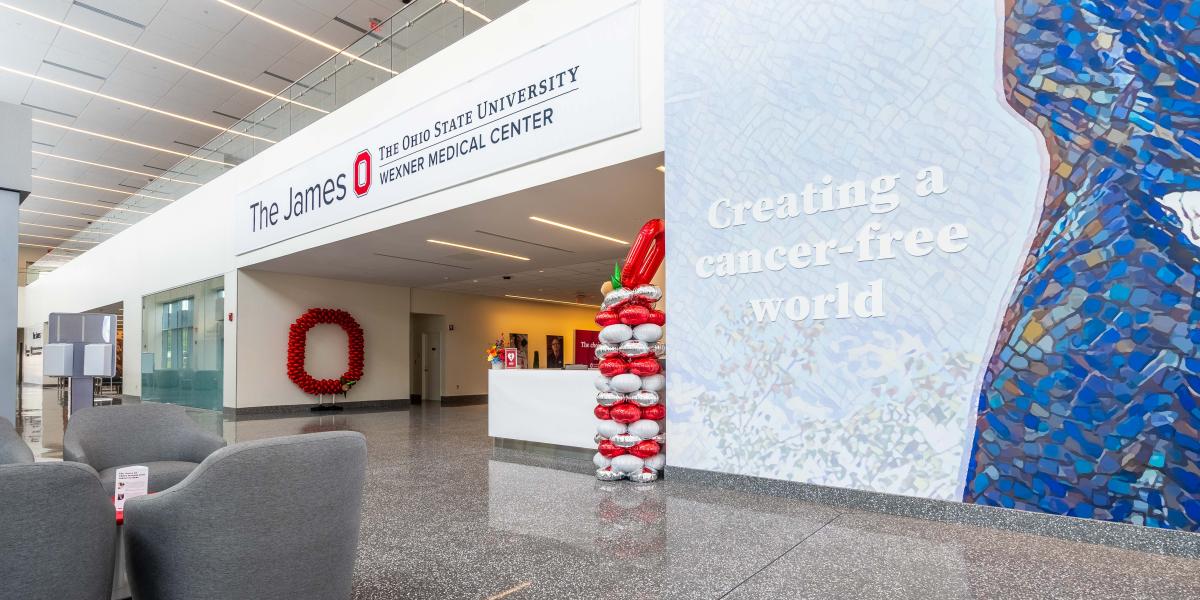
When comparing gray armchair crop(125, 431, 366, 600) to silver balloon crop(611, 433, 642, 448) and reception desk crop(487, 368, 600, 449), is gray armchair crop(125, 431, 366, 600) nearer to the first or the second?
silver balloon crop(611, 433, 642, 448)

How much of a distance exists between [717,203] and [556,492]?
238cm

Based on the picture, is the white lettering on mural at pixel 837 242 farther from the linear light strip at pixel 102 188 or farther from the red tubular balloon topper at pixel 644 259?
the linear light strip at pixel 102 188

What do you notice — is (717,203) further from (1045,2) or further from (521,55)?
(521,55)

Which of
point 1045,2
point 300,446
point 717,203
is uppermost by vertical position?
Result: point 1045,2

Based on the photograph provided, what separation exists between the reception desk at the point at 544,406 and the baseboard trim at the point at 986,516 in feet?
5.40

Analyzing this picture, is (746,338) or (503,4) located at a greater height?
(503,4)

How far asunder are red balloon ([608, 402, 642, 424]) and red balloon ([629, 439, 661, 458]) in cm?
20

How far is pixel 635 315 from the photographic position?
5305 mm

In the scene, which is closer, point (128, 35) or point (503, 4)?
point (503, 4)

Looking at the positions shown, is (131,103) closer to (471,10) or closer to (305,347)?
(305,347)

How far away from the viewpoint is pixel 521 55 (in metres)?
6.38

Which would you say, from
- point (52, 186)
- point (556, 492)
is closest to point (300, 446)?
point (556, 492)

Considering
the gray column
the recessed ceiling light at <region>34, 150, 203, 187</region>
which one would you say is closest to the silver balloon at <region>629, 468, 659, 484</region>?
the gray column

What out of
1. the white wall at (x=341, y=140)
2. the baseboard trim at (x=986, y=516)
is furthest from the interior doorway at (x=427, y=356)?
the baseboard trim at (x=986, y=516)
